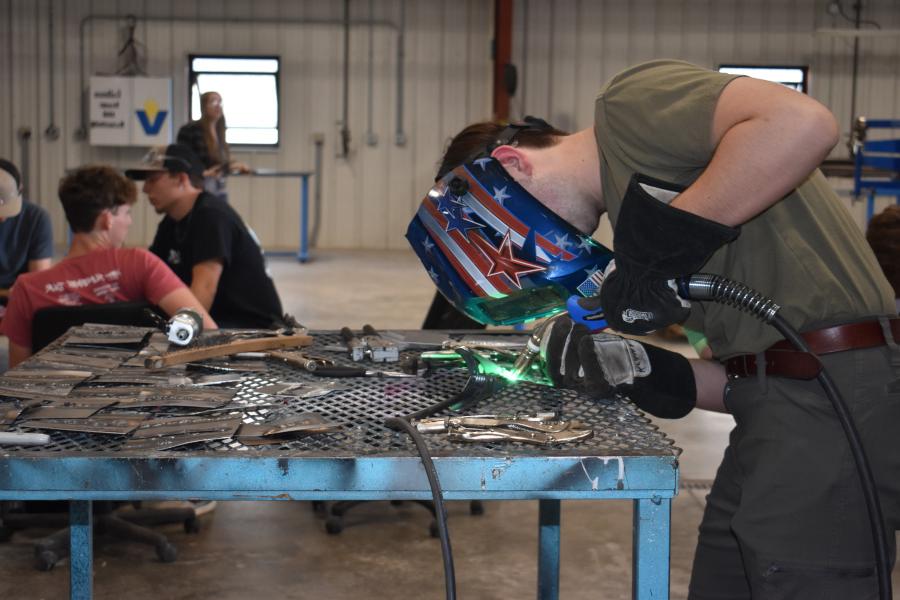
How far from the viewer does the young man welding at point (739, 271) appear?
4.59 ft

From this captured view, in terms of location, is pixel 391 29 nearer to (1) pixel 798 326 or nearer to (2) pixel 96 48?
(2) pixel 96 48

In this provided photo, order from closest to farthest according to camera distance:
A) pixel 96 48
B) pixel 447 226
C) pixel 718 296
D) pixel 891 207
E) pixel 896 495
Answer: pixel 718 296 → pixel 896 495 → pixel 447 226 → pixel 891 207 → pixel 96 48

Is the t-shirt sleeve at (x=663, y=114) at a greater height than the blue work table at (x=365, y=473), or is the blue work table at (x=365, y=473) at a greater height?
the t-shirt sleeve at (x=663, y=114)

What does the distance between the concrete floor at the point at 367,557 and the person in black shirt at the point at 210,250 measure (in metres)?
0.71

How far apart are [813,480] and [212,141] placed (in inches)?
301

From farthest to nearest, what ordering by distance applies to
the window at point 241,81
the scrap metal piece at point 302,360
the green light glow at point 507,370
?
the window at point 241,81 → the scrap metal piece at point 302,360 → the green light glow at point 507,370

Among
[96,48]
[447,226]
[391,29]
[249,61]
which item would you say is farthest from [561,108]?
[447,226]

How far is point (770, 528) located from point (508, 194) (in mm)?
643

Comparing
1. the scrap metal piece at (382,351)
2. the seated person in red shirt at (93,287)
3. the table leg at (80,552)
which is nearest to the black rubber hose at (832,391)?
the scrap metal piece at (382,351)

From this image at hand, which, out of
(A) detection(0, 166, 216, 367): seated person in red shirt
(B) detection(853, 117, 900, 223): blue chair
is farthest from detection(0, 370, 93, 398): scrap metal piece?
(B) detection(853, 117, 900, 223): blue chair

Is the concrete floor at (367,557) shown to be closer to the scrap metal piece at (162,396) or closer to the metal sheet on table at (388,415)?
the metal sheet on table at (388,415)

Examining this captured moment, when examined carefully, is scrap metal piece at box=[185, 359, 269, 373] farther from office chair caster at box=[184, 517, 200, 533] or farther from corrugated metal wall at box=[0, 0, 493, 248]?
corrugated metal wall at box=[0, 0, 493, 248]

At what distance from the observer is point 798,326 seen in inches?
60.3

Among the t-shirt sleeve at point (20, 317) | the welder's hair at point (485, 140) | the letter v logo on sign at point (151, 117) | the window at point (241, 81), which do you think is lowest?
the t-shirt sleeve at point (20, 317)
